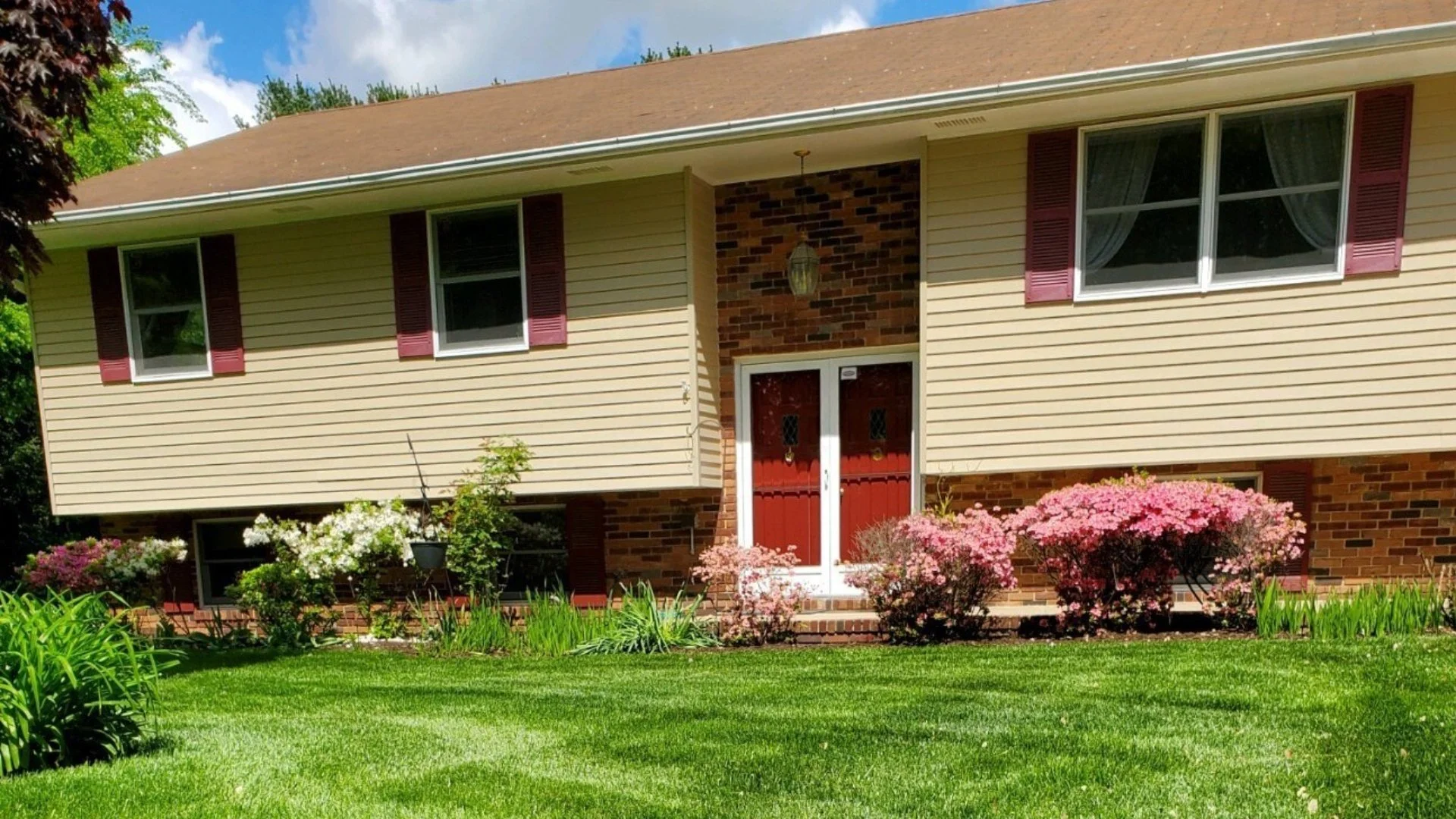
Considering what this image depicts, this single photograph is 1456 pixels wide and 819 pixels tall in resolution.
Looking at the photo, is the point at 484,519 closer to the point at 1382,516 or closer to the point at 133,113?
the point at 1382,516

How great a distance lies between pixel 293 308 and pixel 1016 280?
21.1 ft

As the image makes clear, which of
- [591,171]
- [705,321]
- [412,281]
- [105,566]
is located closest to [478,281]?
[412,281]

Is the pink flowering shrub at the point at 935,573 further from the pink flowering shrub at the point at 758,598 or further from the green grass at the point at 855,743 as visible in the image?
the green grass at the point at 855,743

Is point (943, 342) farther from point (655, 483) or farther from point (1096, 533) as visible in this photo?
point (655, 483)

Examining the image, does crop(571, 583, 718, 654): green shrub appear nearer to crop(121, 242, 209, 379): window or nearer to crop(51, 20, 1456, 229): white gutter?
crop(51, 20, 1456, 229): white gutter

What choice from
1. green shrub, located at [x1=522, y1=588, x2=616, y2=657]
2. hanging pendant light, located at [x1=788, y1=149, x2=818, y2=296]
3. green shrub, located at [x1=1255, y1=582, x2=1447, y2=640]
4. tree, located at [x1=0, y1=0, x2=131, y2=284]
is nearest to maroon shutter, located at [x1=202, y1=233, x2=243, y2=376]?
tree, located at [x1=0, y1=0, x2=131, y2=284]

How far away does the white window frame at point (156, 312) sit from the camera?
25.2 feet

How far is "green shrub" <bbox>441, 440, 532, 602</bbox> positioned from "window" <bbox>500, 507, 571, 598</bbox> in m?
0.80

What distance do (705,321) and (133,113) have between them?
14881 mm

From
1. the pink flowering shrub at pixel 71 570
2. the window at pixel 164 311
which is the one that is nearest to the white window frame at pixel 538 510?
the window at pixel 164 311

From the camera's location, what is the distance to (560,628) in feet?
21.1

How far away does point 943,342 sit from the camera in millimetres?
6387

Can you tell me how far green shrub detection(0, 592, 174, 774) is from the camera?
316cm

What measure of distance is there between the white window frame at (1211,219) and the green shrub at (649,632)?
389 cm
